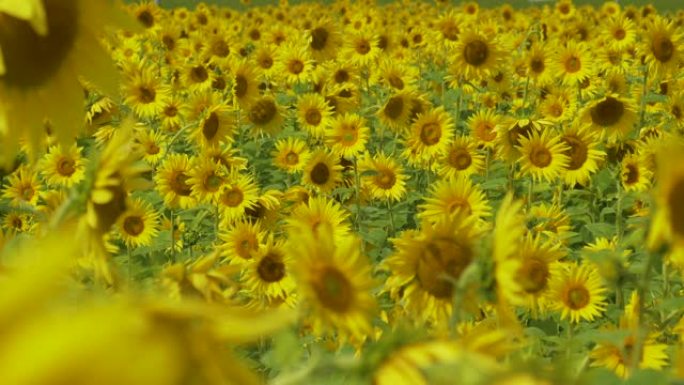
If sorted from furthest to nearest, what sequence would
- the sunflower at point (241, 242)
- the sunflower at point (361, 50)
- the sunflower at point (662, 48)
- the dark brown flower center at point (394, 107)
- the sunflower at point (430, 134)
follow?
the sunflower at point (361, 50)
the sunflower at point (662, 48)
the dark brown flower center at point (394, 107)
the sunflower at point (430, 134)
the sunflower at point (241, 242)

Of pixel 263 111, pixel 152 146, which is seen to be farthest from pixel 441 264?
pixel 263 111

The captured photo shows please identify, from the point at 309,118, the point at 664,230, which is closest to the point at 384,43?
the point at 309,118

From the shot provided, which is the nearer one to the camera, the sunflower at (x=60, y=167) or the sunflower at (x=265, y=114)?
the sunflower at (x=60, y=167)

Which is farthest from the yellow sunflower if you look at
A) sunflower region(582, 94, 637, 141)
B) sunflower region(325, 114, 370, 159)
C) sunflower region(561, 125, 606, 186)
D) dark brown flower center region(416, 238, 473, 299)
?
dark brown flower center region(416, 238, 473, 299)

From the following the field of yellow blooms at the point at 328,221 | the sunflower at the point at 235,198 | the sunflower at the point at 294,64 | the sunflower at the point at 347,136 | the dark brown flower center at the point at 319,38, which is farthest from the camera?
the dark brown flower center at the point at 319,38

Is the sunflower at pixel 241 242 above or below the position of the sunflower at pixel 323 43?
above

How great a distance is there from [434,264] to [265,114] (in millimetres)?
4384

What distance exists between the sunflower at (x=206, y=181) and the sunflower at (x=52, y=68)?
2705 mm

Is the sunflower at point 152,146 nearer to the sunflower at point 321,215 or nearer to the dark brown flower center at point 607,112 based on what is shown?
the sunflower at point 321,215

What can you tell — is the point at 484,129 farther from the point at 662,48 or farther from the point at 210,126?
the point at 210,126

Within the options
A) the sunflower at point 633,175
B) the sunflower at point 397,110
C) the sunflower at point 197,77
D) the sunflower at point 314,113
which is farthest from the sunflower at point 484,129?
the sunflower at point 197,77

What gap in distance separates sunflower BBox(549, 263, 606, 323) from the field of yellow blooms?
0.01 metres

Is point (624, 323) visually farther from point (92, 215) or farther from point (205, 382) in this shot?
point (205, 382)

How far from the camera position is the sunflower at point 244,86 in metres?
5.98
